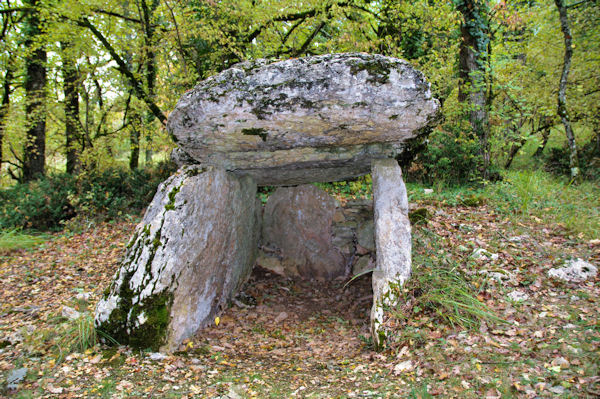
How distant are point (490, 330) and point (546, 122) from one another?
9176mm

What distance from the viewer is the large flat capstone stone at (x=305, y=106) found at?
3570mm

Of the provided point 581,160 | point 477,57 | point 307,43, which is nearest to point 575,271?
point 477,57

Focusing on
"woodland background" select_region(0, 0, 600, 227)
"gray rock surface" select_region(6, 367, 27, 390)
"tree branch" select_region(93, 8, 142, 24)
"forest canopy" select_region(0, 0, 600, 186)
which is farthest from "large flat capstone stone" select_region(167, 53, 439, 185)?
"tree branch" select_region(93, 8, 142, 24)

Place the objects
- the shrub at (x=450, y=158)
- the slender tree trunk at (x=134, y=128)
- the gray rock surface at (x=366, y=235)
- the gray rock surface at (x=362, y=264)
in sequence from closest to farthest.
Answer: the gray rock surface at (x=362, y=264) < the gray rock surface at (x=366, y=235) < the shrub at (x=450, y=158) < the slender tree trunk at (x=134, y=128)

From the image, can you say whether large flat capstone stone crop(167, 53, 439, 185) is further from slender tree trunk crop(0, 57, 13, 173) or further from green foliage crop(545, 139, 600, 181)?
slender tree trunk crop(0, 57, 13, 173)

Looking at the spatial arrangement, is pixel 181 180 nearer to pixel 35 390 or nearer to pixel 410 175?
pixel 35 390

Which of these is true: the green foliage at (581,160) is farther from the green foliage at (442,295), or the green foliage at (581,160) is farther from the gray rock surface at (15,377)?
the gray rock surface at (15,377)

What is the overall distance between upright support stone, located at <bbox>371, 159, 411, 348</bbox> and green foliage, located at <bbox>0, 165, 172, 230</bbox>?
555 cm

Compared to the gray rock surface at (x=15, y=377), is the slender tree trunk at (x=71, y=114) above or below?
above

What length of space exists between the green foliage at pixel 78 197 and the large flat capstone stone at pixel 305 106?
14.9ft

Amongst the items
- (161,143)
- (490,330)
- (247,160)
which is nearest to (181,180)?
(247,160)

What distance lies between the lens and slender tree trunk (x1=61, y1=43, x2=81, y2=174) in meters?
9.08

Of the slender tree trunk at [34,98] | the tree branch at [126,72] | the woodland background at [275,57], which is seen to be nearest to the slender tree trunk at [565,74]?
the woodland background at [275,57]

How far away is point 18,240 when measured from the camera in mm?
6711
